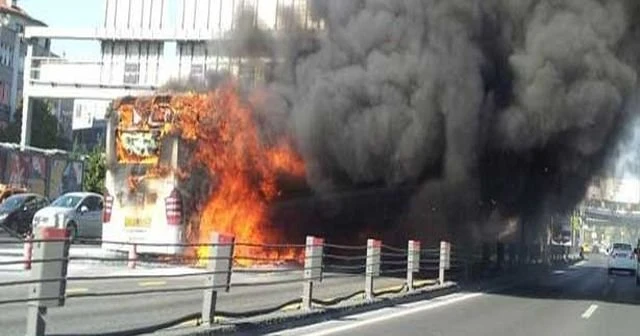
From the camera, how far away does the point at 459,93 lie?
25.8 meters

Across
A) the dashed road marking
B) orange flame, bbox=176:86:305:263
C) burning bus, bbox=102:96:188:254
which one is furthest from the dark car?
the dashed road marking

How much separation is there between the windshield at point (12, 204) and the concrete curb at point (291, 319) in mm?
18097

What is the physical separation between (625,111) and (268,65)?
11.0 meters

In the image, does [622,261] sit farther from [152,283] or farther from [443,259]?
[152,283]

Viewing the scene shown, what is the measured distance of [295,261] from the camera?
79.0 feet

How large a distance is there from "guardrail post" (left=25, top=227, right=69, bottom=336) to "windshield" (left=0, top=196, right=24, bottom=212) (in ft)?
83.0

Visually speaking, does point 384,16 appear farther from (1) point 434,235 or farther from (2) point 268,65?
(1) point 434,235

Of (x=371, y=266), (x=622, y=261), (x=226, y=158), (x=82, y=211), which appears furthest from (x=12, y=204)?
(x=622, y=261)

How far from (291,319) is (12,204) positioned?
22.1 metres

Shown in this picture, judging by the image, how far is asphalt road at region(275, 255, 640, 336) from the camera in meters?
14.5

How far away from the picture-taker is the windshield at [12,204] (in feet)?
109

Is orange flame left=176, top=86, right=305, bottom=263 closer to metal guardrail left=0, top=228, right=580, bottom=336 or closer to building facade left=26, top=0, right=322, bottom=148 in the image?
metal guardrail left=0, top=228, right=580, bottom=336

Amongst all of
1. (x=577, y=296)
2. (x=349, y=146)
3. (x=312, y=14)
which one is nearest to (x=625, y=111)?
(x=577, y=296)

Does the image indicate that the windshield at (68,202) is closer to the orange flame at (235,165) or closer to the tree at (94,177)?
the orange flame at (235,165)
